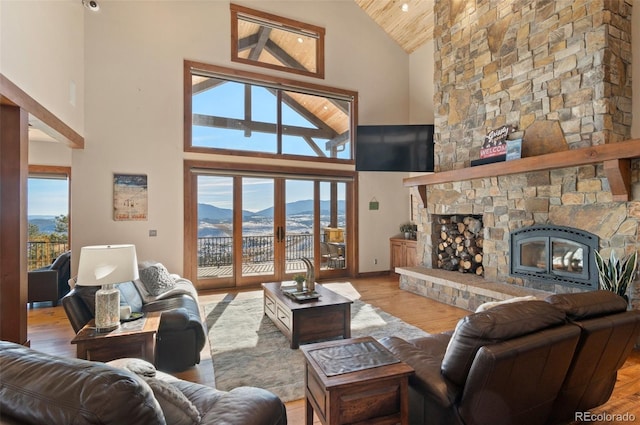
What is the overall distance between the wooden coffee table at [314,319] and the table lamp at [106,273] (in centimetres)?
151

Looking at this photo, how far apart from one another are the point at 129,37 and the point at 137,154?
76.7 inches

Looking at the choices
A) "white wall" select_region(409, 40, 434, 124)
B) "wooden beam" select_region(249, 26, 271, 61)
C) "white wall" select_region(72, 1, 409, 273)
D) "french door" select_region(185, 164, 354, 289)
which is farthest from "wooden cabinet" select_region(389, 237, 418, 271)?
"wooden beam" select_region(249, 26, 271, 61)

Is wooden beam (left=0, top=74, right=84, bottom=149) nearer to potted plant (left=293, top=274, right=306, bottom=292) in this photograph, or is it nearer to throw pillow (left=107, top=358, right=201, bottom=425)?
throw pillow (left=107, top=358, right=201, bottom=425)

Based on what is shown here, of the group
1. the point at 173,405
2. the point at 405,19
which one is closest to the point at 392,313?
the point at 173,405

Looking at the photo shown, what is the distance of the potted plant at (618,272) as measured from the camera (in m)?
3.16

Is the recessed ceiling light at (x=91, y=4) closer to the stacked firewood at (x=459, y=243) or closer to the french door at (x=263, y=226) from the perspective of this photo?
the french door at (x=263, y=226)

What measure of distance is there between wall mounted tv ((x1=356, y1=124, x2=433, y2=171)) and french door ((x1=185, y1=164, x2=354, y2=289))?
34.1 inches

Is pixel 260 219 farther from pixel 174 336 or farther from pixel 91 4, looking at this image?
pixel 91 4

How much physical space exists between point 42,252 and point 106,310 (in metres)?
5.79

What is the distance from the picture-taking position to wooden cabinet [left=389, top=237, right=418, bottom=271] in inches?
260

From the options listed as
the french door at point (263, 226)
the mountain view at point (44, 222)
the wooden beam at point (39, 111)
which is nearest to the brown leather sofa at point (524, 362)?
the wooden beam at point (39, 111)

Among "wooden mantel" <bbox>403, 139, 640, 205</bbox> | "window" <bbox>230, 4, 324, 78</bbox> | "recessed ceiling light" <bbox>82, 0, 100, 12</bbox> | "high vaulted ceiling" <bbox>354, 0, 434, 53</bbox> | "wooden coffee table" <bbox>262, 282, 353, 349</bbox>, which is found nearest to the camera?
"wooden mantel" <bbox>403, 139, 640, 205</bbox>

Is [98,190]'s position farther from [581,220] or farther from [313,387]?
[581,220]

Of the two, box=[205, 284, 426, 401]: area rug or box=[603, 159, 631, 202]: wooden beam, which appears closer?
box=[205, 284, 426, 401]: area rug
